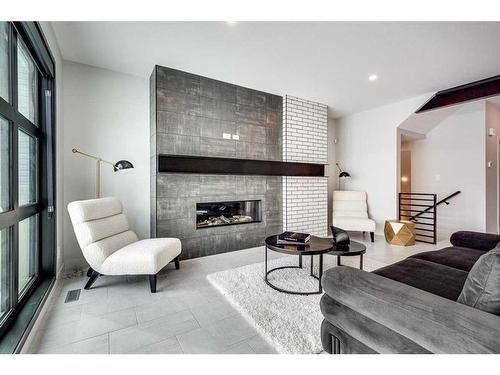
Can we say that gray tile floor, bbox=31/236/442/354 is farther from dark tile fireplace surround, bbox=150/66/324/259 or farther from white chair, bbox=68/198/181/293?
→ dark tile fireplace surround, bbox=150/66/324/259

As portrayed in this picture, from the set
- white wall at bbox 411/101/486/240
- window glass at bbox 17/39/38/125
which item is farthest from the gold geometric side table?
window glass at bbox 17/39/38/125

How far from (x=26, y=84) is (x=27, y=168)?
71 centimetres

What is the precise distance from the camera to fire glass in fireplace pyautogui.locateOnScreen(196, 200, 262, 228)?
3545 millimetres

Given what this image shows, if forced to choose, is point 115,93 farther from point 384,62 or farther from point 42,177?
point 384,62

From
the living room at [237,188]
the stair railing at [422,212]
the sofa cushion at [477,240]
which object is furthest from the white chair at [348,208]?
the sofa cushion at [477,240]

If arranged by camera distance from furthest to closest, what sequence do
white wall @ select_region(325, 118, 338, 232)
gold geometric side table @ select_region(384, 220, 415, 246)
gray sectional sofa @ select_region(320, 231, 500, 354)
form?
white wall @ select_region(325, 118, 338, 232) < gold geometric side table @ select_region(384, 220, 415, 246) < gray sectional sofa @ select_region(320, 231, 500, 354)

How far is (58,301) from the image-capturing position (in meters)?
2.10

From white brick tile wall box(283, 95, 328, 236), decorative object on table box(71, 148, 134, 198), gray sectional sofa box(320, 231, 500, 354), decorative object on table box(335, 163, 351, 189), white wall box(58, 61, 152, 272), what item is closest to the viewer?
gray sectional sofa box(320, 231, 500, 354)

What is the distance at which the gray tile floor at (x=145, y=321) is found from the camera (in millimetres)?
1528

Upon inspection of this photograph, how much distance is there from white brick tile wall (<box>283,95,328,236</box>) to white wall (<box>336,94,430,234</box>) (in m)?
0.85

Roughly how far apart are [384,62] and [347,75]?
1.61 feet

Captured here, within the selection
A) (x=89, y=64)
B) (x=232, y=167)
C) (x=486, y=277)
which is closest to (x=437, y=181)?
(x=232, y=167)

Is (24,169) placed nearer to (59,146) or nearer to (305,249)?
(59,146)
